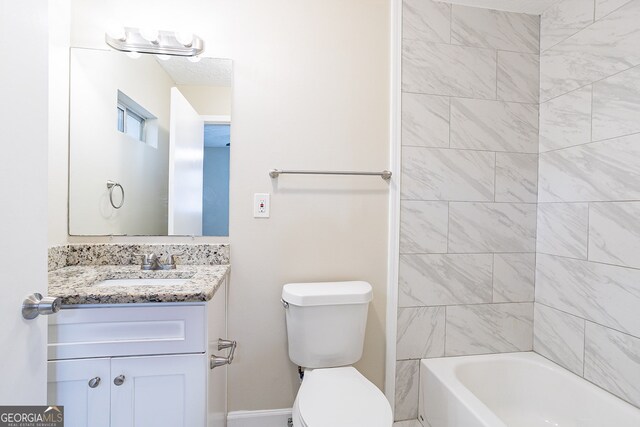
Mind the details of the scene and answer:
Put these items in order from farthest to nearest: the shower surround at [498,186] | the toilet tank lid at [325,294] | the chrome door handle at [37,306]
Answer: the shower surround at [498,186]
the toilet tank lid at [325,294]
the chrome door handle at [37,306]

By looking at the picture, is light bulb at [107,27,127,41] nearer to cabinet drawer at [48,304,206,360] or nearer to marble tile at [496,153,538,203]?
cabinet drawer at [48,304,206,360]

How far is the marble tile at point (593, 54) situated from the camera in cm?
124

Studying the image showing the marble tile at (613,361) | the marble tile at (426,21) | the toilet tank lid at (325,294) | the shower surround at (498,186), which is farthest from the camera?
the marble tile at (426,21)

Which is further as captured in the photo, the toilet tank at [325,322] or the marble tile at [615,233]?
the toilet tank at [325,322]

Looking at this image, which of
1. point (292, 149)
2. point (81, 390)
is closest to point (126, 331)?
point (81, 390)

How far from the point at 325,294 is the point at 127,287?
77cm

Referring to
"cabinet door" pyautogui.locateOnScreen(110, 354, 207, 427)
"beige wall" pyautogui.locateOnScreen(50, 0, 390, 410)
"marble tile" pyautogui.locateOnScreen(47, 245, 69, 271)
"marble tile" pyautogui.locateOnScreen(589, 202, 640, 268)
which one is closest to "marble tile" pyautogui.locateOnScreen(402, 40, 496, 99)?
"beige wall" pyautogui.locateOnScreen(50, 0, 390, 410)

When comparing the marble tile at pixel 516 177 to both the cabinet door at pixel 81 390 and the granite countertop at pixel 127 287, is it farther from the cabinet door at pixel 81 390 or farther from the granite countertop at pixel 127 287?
the cabinet door at pixel 81 390

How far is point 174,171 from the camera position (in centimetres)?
148

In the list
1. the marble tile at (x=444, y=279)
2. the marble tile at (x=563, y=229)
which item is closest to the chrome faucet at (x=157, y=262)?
the marble tile at (x=444, y=279)

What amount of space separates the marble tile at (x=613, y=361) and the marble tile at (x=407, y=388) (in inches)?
30.5

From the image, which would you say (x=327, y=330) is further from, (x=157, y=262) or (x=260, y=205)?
(x=157, y=262)

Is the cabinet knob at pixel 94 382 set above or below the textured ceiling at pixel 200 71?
below

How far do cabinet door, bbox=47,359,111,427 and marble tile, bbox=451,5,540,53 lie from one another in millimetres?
2118
